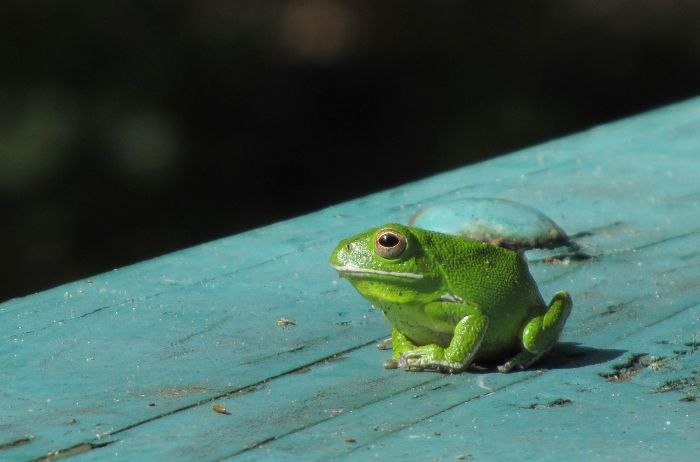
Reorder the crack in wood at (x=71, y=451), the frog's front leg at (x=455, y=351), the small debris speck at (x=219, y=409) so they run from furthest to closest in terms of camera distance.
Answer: the frog's front leg at (x=455, y=351), the small debris speck at (x=219, y=409), the crack in wood at (x=71, y=451)

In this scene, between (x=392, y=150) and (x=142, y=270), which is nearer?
(x=142, y=270)

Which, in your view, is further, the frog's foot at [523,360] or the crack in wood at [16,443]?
the frog's foot at [523,360]

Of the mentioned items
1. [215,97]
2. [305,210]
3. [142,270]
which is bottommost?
[305,210]

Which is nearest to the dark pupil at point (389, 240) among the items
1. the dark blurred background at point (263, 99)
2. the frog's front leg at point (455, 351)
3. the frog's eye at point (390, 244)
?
the frog's eye at point (390, 244)

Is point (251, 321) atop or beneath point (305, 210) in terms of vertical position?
atop

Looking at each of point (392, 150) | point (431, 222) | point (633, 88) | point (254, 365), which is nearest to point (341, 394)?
point (254, 365)

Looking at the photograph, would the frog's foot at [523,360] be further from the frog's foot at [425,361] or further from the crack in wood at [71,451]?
the crack in wood at [71,451]

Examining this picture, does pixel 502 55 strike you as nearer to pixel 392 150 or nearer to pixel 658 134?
pixel 392 150

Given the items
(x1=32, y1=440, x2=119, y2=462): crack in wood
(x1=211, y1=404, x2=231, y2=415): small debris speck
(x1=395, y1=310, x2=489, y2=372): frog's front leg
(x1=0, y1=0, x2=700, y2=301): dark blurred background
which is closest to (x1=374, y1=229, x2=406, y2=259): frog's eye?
(x1=395, y1=310, x2=489, y2=372): frog's front leg

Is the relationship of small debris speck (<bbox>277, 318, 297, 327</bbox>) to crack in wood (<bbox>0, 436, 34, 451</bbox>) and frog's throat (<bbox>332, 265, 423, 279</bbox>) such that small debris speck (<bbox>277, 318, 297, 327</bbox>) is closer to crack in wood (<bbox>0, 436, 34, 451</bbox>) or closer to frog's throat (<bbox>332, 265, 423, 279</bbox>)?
frog's throat (<bbox>332, 265, 423, 279</bbox>)
